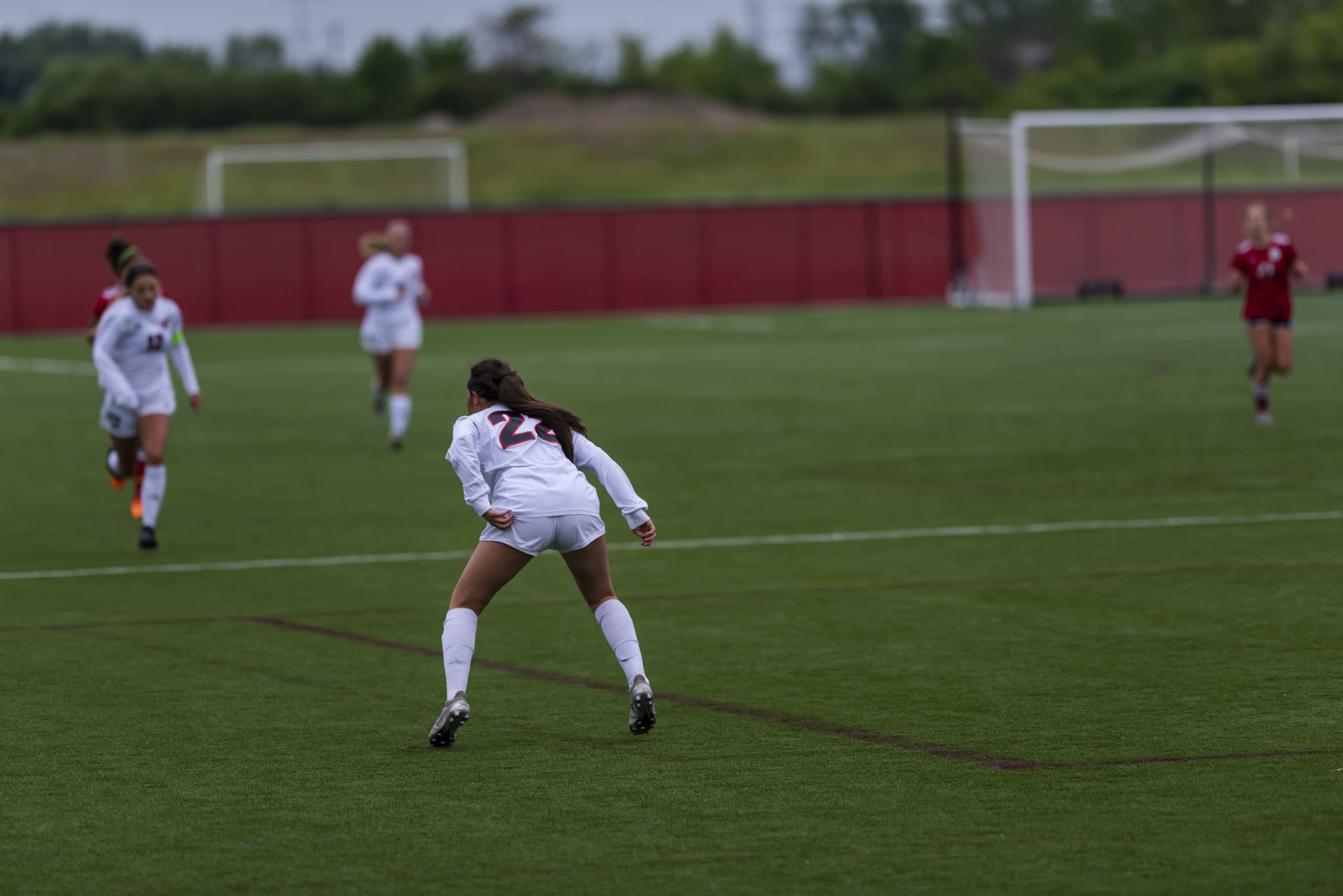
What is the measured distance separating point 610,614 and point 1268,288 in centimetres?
1294

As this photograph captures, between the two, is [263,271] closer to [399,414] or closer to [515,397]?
[399,414]

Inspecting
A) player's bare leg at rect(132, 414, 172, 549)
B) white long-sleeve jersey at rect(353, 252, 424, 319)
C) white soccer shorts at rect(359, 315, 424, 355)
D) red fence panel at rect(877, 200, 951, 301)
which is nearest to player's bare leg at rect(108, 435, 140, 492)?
player's bare leg at rect(132, 414, 172, 549)

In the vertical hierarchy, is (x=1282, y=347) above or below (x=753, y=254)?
below

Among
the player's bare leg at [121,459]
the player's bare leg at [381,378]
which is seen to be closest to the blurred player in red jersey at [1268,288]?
the player's bare leg at [381,378]

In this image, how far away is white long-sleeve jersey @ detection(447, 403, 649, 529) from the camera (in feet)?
25.0

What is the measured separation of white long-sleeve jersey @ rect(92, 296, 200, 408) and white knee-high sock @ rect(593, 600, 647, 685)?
20.5 ft

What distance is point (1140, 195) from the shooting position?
4469cm

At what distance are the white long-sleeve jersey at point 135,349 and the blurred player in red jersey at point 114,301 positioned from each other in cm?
21

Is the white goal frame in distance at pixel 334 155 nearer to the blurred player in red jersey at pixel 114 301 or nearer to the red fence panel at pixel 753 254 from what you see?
the red fence panel at pixel 753 254

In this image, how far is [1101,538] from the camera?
1291 cm

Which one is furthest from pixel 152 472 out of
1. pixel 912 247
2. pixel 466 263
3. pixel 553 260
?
pixel 912 247

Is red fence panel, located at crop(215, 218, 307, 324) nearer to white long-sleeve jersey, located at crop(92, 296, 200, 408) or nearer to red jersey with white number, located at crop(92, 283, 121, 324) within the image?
red jersey with white number, located at crop(92, 283, 121, 324)

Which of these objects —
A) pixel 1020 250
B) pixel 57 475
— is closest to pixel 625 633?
pixel 57 475

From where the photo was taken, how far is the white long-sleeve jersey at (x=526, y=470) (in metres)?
7.63
